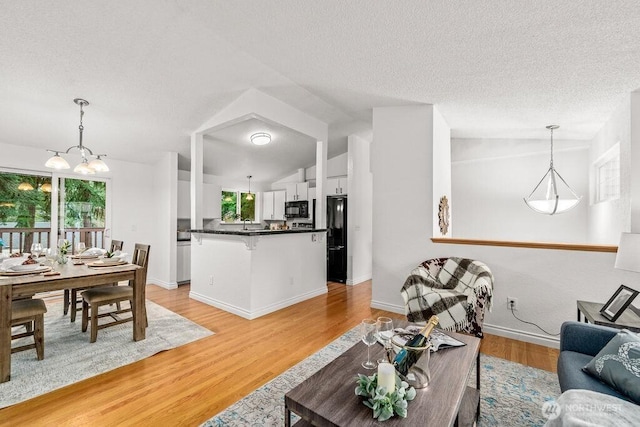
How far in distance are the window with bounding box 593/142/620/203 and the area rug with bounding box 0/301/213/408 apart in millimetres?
4744

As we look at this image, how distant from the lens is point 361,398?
124 cm

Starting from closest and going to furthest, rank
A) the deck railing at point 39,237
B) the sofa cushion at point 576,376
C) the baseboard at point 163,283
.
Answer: the sofa cushion at point 576,376 → the deck railing at point 39,237 → the baseboard at point 163,283

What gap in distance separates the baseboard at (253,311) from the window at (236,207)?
2.69m

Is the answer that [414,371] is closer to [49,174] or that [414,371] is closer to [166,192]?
[166,192]

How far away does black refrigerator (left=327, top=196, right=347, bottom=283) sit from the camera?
17.7ft

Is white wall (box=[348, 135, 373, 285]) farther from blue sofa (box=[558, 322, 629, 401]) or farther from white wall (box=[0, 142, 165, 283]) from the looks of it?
blue sofa (box=[558, 322, 629, 401])

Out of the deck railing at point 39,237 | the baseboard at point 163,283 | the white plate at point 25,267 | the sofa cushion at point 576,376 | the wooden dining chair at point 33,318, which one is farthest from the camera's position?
the baseboard at point 163,283

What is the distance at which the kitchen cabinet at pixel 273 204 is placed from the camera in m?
6.71

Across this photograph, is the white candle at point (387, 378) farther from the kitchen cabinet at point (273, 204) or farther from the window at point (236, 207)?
the window at point (236, 207)

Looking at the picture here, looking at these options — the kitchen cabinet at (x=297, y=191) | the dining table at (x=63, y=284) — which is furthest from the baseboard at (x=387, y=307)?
the kitchen cabinet at (x=297, y=191)

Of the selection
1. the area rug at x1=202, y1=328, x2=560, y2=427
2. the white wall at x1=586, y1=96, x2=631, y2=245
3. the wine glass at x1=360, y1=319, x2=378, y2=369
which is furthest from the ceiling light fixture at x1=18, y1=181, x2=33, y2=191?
the white wall at x1=586, y1=96, x2=631, y2=245

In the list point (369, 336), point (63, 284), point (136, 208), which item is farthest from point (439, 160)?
point (136, 208)

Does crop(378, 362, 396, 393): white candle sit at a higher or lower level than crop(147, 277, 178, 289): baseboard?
higher

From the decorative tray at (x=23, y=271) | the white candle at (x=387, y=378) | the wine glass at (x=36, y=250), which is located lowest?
the white candle at (x=387, y=378)
